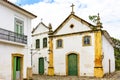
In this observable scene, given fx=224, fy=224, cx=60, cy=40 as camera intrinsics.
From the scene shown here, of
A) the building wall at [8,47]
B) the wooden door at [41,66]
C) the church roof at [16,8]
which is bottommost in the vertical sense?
the wooden door at [41,66]

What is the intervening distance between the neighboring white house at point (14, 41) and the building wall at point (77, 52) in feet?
23.2

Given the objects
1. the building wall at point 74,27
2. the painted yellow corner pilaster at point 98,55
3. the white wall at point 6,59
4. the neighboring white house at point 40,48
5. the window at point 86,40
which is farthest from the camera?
the neighboring white house at point 40,48

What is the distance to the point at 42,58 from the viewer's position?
2812 cm

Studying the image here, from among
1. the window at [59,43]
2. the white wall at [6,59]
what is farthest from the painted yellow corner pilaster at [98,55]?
the white wall at [6,59]

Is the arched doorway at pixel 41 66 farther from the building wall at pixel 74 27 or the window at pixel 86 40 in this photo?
the window at pixel 86 40

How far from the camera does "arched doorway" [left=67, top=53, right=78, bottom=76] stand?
80.0ft

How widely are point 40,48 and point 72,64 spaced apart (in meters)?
5.68

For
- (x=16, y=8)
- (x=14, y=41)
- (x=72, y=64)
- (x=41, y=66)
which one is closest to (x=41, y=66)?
(x=41, y=66)

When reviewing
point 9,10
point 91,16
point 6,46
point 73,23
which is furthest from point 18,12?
point 91,16

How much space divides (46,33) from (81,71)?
285 inches

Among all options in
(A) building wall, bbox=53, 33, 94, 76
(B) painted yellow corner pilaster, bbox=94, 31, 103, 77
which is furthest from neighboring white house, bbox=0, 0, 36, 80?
(B) painted yellow corner pilaster, bbox=94, 31, 103, 77

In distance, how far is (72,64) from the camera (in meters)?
24.7

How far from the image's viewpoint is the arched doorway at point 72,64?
24381 mm

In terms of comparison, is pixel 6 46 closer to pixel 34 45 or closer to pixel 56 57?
pixel 56 57
